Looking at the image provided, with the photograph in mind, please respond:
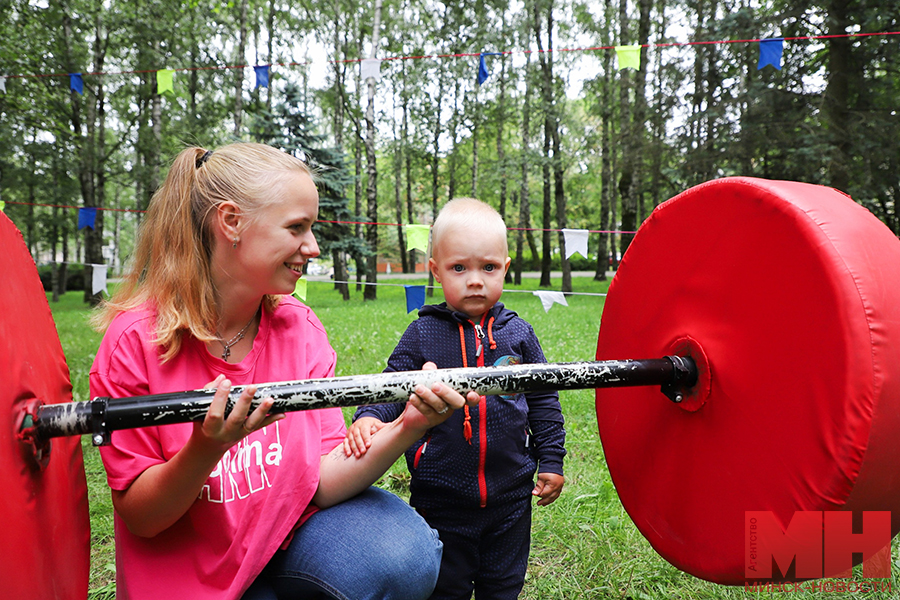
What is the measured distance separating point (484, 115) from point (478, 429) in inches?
857

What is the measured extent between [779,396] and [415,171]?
31.2 m

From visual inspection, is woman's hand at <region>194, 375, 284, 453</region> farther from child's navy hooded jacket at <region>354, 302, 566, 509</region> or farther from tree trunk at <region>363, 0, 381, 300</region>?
tree trunk at <region>363, 0, 381, 300</region>

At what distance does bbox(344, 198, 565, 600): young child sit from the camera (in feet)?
6.27

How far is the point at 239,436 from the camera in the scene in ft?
3.93

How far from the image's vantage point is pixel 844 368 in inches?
42.9

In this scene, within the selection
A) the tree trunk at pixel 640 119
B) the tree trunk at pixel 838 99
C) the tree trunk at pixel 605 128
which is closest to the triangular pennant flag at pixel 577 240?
the tree trunk at pixel 838 99

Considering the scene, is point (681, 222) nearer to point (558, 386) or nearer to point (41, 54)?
point (558, 386)

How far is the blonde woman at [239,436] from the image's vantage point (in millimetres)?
1357

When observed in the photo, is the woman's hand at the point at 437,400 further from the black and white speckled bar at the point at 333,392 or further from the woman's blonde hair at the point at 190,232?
the woman's blonde hair at the point at 190,232

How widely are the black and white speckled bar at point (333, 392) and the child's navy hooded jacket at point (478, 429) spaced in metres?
0.48

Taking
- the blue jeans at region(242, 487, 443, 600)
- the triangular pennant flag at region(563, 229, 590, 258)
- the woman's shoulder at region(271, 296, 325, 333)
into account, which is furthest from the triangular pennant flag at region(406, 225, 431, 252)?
the blue jeans at region(242, 487, 443, 600)

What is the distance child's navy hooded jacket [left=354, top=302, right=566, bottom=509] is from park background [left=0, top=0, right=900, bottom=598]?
2.39 feet

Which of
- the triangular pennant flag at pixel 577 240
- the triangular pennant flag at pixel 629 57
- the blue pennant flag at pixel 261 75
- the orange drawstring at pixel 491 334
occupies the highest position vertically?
the blue pennant flag at pixel 261 75

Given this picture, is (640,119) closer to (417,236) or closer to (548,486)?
(417,236)
